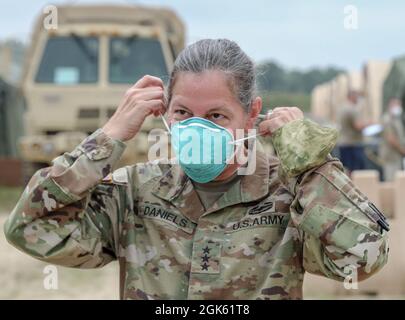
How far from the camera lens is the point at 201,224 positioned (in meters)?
2.15

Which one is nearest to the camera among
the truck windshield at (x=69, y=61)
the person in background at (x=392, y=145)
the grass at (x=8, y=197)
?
the truck windshield at (x=69, y=61)

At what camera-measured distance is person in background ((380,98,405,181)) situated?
10914 mm

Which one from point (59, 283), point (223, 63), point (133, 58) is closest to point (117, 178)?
point (223, 63)

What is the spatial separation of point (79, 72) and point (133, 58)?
0.70m

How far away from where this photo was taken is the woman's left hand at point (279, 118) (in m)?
2.14

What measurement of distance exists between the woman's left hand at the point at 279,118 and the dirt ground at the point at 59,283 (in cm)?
416

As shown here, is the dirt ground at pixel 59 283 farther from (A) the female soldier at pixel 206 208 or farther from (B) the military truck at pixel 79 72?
(A) the female soldier at pixel 206 208

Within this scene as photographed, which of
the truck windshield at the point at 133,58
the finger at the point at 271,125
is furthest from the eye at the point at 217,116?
the truck windshield at the point at 133,58

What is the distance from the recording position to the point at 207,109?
2.07 m

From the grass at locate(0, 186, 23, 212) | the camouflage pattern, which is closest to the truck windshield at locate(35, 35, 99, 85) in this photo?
the grass at locate(0, 186, 23, 212)

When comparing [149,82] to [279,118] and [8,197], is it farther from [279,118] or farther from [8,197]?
[8,197]

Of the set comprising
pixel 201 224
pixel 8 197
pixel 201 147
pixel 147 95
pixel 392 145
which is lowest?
pixel 8 197
